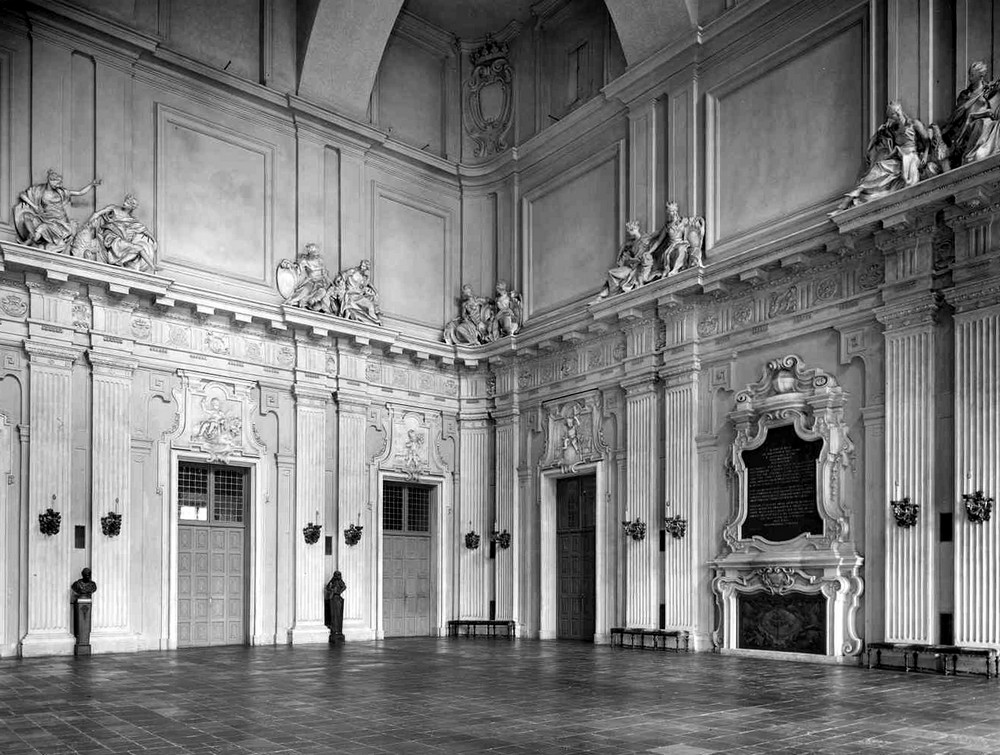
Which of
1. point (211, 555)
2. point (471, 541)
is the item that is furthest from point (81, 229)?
point (471, 541)

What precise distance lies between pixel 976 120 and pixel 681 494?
25.2 feet

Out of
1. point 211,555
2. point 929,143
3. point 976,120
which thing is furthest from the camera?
point 211,555

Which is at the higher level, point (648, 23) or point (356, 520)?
point (648, 23)

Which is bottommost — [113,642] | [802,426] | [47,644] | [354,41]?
[113,642]

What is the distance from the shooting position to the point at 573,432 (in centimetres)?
2000

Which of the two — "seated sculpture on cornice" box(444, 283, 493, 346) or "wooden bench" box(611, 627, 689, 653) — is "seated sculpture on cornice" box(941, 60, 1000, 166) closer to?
"wooden bench" box(611, 627, 689, 653)

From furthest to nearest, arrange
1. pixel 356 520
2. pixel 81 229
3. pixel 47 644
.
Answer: pixel 356 520
pixel 81 229
pixel 47 644

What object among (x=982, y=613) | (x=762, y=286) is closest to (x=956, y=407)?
(x=982, y=613)

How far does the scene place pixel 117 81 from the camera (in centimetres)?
1772

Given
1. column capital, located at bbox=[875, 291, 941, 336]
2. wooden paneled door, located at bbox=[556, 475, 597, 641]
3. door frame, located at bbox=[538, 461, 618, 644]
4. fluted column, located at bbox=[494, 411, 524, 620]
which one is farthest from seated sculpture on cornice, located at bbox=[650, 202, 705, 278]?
fluted column, located at bbox=[494, 411, 524, 620]

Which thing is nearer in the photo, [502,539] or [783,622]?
[783,622]

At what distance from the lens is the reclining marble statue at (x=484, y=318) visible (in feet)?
71.7

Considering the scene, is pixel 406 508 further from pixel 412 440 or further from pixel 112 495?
pixel 112 495

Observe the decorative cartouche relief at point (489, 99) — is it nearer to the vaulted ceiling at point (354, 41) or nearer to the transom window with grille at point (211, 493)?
the vaulted ceiling at point (354, 41)
